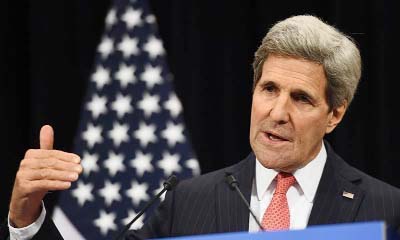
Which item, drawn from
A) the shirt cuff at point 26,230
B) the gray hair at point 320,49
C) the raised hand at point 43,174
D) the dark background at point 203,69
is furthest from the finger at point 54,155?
the dark background at point 203,69

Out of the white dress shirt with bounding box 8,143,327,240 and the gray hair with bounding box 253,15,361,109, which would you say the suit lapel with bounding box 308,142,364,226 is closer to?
the white dress shirt with bounding box 8,143,327,240

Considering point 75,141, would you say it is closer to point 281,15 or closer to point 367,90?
point 281,15

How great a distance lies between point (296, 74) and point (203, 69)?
1.18 meters

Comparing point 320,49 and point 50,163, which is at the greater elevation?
point 320,49

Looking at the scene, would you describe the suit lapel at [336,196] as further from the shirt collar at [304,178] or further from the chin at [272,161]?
the chin at [272,161]

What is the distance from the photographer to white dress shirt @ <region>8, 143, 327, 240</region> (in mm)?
2125

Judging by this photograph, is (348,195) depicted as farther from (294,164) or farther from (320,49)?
(320,49)

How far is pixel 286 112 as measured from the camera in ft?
6.95

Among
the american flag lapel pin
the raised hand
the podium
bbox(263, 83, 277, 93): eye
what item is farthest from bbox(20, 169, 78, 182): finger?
the american flag lapel pin

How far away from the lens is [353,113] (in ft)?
9.99

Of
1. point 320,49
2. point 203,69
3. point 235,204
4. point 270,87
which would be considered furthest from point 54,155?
point 203,69

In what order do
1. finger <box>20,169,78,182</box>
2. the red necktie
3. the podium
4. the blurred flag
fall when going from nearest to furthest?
the podium < finger <box>20,169,78,182</box> < the red necktie < the blurred flag

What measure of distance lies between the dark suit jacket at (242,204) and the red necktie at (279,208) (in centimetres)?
6

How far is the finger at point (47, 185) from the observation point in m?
1.83
